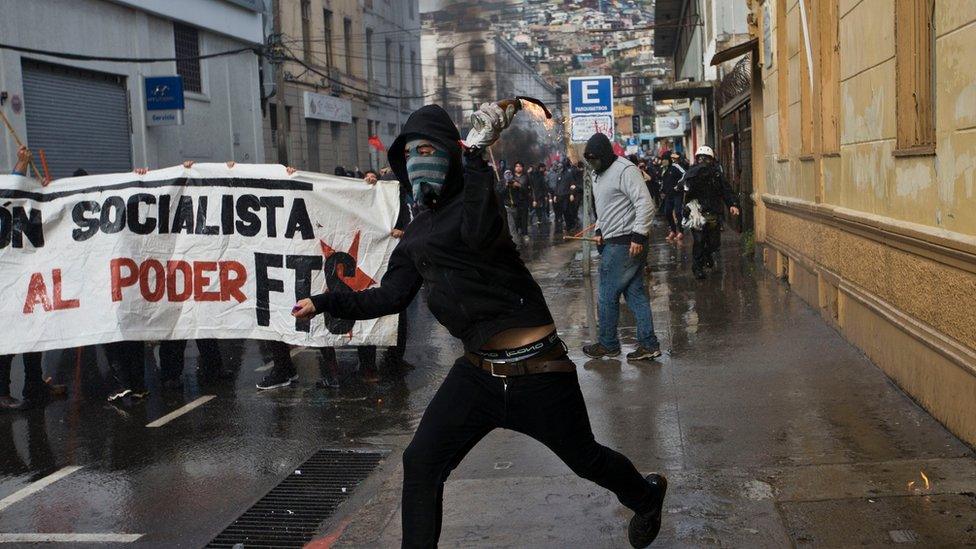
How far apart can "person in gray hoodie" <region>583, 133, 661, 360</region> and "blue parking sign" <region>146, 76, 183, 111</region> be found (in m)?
15.1

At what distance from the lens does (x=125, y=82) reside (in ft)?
71.3

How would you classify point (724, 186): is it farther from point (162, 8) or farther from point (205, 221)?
point (162, 8)

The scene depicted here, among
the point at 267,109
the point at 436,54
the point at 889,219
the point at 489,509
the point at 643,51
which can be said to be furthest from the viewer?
the point at 643,51

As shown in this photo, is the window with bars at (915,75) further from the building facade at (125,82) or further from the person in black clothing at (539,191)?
the person in black clothing at (539,191)

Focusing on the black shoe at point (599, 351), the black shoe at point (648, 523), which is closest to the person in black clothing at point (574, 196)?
the black shoe at point (599, 351)

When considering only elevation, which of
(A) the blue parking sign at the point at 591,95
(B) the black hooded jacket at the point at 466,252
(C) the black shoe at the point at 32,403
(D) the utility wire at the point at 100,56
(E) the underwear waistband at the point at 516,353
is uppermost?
(D) the utility wire at the point at 100,56

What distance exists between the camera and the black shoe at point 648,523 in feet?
13.9

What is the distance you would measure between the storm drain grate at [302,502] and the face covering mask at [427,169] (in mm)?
2102

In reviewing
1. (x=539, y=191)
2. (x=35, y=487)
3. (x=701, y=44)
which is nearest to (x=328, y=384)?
(x=35, y=487)

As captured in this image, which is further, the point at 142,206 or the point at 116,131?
the point at 116,131

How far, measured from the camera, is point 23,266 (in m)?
8.66

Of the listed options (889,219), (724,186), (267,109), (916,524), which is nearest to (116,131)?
(267,109)

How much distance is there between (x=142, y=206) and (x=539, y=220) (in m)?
24.2

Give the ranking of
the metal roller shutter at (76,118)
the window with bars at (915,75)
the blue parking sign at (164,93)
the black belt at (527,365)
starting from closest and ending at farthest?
the black belt at (527,365) < the window with bars at (915,75) < the metal roller shutter at (76,118) < the blue parking sign at (164,93)
